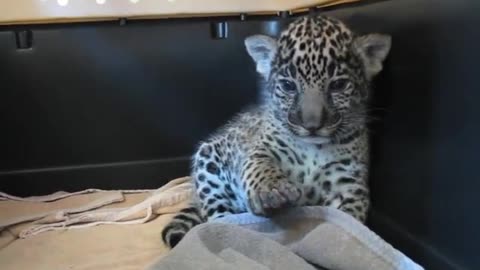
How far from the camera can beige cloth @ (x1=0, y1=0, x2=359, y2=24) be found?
172 centimetres

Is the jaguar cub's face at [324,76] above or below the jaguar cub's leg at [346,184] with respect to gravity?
above

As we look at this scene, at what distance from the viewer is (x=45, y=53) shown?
1.76m

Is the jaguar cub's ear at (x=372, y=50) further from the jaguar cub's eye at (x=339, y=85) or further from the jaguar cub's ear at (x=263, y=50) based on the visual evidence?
the jaguar cub's ear at (x=263, y=50)

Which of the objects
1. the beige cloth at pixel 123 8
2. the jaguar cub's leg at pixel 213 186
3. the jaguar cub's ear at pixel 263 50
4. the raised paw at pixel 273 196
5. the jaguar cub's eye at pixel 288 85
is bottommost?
the jaguar cub's leg at pixel 213 186

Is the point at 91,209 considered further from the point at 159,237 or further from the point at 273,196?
the point at 273,196

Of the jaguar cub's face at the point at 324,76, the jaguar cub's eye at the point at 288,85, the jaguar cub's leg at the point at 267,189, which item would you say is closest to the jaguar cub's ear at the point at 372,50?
the jaguar cub's face at the point at 324,76

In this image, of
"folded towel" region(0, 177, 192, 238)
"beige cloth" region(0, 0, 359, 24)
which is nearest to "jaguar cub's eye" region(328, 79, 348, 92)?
"beige cloth" region(0, 0, 359, 24)

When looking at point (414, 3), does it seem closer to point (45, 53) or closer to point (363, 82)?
point (363, 82)

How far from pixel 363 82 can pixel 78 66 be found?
0.84 meters

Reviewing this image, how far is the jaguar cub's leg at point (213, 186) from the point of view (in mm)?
1438

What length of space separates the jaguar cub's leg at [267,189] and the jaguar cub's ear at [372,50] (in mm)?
261

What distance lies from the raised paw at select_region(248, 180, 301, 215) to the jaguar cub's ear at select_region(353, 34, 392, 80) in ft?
0.91

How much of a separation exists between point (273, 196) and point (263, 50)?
0.35 m

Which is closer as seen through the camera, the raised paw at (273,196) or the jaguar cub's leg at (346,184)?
the raised paw at (273,196)
